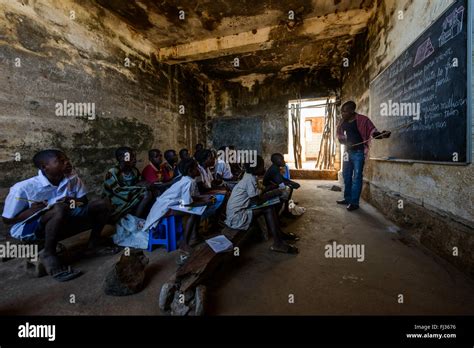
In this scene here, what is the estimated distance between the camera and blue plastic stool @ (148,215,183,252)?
8.41 feet

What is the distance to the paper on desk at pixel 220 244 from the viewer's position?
1.91m

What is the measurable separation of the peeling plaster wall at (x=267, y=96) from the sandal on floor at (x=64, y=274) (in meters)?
7.11

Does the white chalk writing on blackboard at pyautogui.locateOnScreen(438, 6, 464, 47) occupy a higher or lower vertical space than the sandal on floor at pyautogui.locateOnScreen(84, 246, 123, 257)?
higher

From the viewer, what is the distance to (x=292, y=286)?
5.92ft

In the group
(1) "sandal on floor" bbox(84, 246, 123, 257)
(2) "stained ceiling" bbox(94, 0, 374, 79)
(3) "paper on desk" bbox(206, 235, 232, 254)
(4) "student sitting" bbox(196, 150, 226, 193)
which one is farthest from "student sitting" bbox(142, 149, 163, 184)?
(2) "stained ceiling" bbox(94, 0, 374, 79)

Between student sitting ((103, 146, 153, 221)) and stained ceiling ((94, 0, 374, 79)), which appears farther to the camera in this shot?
stained ceiling ((94, 0, 374, 79))

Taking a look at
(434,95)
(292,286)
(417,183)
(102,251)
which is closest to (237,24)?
(434,95)

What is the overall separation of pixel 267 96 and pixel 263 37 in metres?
3.59

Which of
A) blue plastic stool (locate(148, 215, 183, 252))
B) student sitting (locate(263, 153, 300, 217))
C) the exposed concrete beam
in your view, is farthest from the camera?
the exposed concrete beam

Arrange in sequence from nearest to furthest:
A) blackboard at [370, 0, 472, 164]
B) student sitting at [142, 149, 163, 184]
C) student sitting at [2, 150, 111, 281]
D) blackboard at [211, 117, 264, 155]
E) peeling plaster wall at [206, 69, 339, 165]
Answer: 1. blackboard at [370, 0, 472, 164]
2. student sitting at [2, 150, 111, 281]
3. student sitting at [142, 149, 163, 184]
4. peeling plaster wall at [206, 69, 339, 165]
5. blackboard at [211, 117, 264, 155]

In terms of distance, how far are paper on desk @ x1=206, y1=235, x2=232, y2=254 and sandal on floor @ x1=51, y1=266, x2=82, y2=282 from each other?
48.5 inches

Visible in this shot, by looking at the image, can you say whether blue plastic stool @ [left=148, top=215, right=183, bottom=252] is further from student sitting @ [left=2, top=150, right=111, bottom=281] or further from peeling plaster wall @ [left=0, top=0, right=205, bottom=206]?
peeling plaster wall @ [left=0, top=0, right=205, bottom=206]

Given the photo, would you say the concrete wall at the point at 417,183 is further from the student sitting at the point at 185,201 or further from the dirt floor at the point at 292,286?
the student sitting at the point at 185,201

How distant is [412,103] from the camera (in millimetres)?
2723
